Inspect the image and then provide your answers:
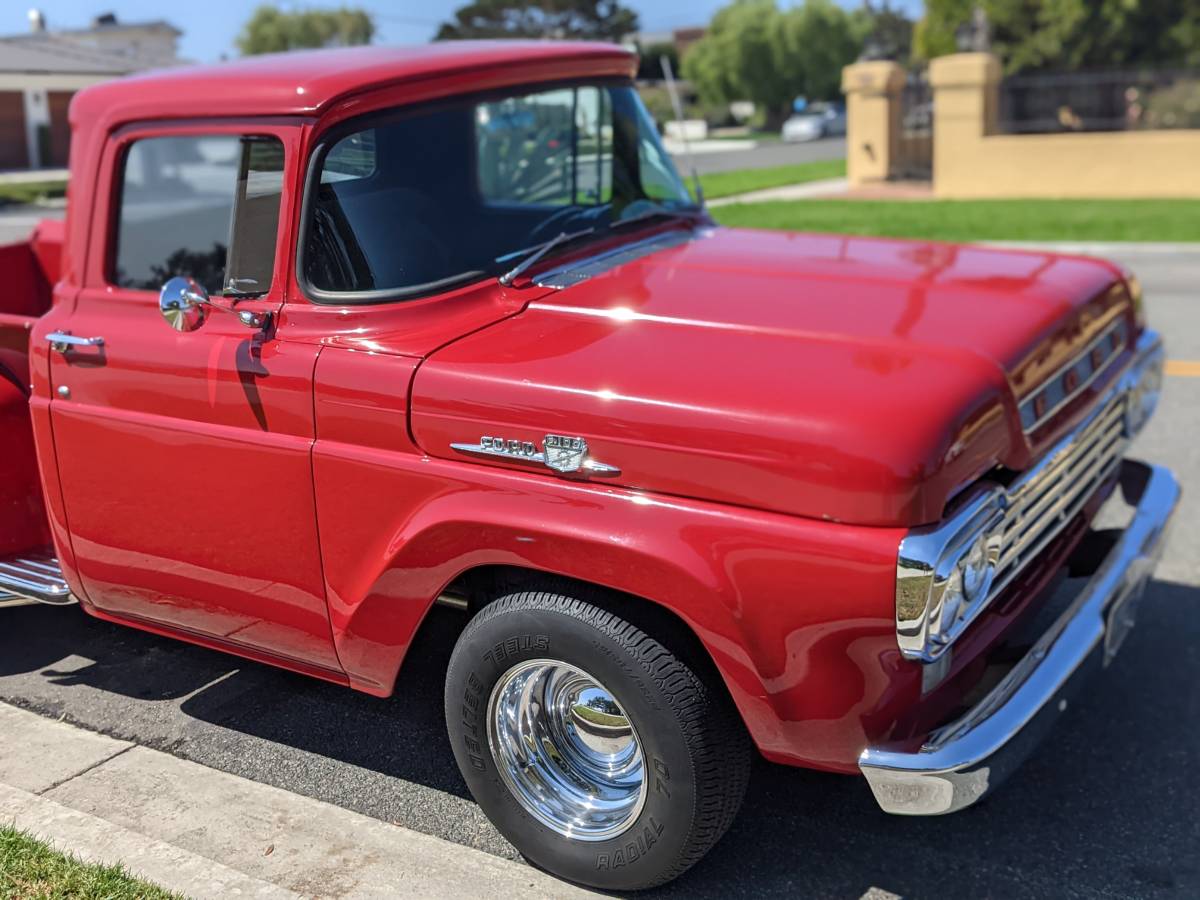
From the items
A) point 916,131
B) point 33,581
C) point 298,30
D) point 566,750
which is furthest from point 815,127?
point 566,750

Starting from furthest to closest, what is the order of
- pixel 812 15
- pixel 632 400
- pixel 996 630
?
pixel 812 15
pixel 996 630
pixel 632 400

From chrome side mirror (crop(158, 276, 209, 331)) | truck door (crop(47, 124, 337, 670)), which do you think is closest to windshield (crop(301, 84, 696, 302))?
truck door (crop(47, 124, 337, 670))

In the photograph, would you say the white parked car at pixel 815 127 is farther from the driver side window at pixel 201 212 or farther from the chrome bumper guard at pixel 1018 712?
the chrome bumper guard at pixel 1018 712

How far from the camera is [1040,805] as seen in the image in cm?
339

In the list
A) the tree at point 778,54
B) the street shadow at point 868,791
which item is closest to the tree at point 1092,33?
the street shadow at point 868,791

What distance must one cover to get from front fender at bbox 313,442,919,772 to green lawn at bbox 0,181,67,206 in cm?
2971

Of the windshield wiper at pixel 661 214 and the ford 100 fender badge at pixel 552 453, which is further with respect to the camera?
the windshield wiper at pixel 661 214

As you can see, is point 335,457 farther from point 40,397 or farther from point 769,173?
point 769,173

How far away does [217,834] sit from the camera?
11.0 ft

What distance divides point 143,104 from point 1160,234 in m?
13.2

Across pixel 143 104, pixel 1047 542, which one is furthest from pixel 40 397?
pixel 1047 542

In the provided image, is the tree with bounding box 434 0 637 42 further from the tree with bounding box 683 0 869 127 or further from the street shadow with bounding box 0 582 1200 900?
the street shadow with bounding box 0 582 1200 900

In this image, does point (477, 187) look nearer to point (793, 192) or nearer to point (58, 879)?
point (58, 879)

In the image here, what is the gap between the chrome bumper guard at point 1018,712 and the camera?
2650mm
